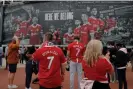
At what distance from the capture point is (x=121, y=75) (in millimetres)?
9500

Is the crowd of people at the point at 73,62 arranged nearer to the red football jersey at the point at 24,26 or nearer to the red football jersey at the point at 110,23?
the red football jersey at the point at 110,23

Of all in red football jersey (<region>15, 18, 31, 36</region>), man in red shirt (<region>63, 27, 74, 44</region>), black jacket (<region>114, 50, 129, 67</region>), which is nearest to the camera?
black jacket (<region>114, 50, 129, 67</region>)

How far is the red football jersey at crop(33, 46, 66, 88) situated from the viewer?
5.95m

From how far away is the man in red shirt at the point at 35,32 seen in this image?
2709 cm

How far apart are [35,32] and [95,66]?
2226cm

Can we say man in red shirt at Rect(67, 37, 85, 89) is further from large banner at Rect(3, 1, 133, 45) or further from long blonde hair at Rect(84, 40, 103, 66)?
large banner at Rect(3, 1, 133, 45)

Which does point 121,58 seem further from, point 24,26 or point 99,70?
point 24,26

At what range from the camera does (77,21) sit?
1045 inches

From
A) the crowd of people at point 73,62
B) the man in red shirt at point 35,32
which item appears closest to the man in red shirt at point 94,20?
the man in red shirt at point 35,32

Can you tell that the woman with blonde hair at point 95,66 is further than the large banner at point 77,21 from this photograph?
No

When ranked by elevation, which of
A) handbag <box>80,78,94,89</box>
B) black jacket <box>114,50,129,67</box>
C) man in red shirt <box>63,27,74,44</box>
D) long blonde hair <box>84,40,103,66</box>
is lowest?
man in red shirt <box>63,27,74,44</box>

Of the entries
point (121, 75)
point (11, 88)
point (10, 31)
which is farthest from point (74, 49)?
point (10, 31)

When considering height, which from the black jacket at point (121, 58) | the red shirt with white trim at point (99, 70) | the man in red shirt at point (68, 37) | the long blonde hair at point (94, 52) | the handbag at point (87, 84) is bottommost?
the man in red shirt at point (68, 37)

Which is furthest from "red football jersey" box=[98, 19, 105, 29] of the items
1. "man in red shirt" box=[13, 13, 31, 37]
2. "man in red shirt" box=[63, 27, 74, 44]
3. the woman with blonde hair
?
the woman with blonde hair
